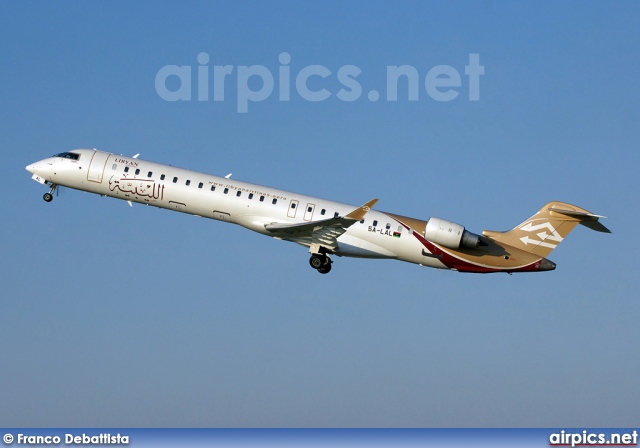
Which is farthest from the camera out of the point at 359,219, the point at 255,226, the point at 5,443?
the point at 255,226

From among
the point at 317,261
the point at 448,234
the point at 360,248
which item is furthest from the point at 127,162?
the point at 448,234

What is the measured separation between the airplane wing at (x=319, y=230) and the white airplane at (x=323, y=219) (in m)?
0.04

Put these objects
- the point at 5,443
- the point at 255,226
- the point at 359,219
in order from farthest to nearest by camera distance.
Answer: the point at 255,226
the point at 359,219
the point at 5,443

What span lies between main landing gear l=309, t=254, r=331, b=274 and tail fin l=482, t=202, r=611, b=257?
6612mm

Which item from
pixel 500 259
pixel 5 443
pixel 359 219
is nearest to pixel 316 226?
pixel 359 219

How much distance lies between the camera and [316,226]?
40.8m

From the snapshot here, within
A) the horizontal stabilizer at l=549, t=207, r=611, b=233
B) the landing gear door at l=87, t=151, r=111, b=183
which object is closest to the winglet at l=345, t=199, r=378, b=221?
the horizontal stabilizer at l=549, t=207, r=611, b=233

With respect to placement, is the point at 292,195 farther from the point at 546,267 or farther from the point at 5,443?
the point at 5,443

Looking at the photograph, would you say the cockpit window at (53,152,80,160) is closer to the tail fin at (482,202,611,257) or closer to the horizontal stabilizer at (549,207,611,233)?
the tail fin at (482,202,611,257)

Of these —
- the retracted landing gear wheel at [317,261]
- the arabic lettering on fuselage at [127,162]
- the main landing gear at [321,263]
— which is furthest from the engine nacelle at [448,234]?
the arabic lettering on fuselage at [127,162]

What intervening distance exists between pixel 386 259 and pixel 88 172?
1225 cm

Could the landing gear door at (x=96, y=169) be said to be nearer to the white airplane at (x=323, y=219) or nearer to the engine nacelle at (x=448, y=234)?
the white airplane at (x=323, y=219)

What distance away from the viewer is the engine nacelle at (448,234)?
1646 inches

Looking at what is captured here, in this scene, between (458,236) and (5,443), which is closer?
(5,443)
